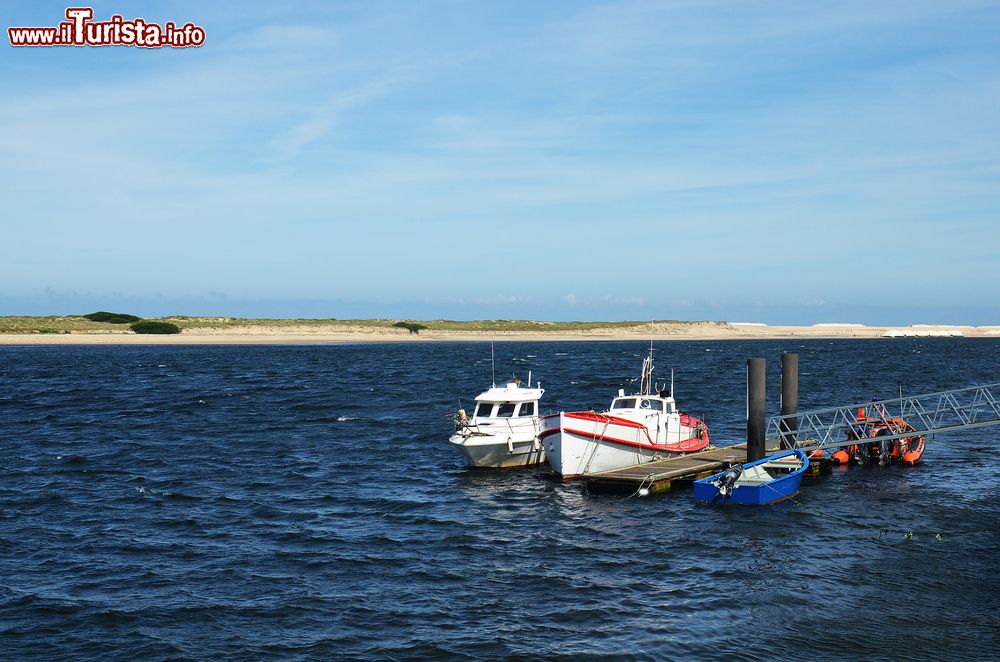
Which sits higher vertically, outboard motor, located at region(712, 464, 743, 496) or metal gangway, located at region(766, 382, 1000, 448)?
metal gangway, located at region(766, 382, 1000, 448)

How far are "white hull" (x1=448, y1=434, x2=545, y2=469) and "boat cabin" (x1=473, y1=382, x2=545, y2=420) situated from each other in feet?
3.86

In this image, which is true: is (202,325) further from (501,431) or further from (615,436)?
(615,436)

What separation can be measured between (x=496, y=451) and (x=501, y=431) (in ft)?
2.69

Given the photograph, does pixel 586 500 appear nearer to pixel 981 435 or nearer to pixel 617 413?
pixel 617 413

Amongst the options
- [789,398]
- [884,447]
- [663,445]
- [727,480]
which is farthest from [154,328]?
[727,480]

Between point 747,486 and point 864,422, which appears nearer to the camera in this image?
point 747,486

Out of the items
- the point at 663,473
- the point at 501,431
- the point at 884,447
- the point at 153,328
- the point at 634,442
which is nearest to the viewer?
the point at 663,473

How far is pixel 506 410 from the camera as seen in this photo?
115 ft

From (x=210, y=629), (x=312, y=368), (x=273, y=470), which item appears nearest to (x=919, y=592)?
(x=210, y=629)

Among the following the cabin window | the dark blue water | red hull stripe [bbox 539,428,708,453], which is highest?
the cabin window

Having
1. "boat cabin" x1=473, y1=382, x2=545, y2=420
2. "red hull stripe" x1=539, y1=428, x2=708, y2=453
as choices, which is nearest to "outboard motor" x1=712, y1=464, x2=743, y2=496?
"red hull stripe" x1=539, y1=428, x2=708, y2=453

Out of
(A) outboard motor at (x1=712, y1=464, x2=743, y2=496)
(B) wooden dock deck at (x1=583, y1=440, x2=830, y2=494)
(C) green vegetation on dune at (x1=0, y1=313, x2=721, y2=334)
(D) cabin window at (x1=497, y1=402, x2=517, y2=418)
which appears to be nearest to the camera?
(A) outboard motor at (x1=712, y1=464, x2=743, y2=496)

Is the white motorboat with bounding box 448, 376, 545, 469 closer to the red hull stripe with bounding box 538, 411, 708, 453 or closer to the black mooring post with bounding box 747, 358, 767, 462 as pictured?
the red hull stripe with bounding box 538, 411, 708, 453

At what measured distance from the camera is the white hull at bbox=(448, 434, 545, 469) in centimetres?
3375
